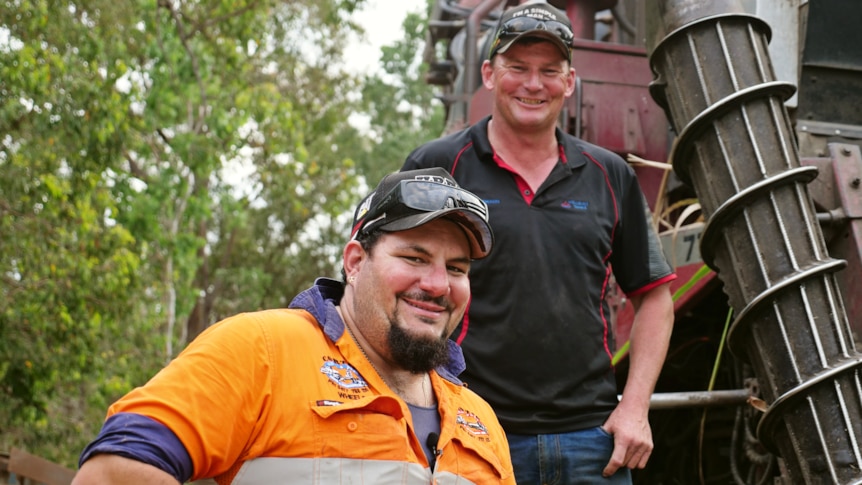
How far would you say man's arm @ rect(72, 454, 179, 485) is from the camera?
1954 mm

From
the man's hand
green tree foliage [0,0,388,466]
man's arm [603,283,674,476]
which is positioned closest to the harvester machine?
man's arm [603,283,674,476]

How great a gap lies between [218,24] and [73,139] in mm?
4228

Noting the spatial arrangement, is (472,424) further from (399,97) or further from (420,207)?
(399,97)

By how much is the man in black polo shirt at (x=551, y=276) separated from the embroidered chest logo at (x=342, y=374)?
1.02 m

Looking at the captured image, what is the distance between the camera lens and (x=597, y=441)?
11.2 ft

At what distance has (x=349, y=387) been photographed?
7.79ft

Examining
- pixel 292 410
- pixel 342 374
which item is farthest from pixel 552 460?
pixel 292 410

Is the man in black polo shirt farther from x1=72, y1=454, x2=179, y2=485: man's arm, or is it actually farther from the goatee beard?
x1=72, y1=454, x2=179, y2=485: man's arm

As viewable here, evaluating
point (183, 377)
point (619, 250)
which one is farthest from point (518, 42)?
point (183, 377)

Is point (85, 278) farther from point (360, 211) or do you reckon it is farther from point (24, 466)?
point (360, 211)

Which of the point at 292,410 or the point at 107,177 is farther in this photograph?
the point at 107,177

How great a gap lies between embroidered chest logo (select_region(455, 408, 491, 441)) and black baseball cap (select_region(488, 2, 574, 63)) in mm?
1349

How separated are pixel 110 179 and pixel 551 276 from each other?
37.3 feet

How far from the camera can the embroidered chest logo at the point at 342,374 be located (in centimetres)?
237
